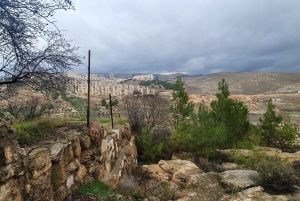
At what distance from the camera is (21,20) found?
4.41 m

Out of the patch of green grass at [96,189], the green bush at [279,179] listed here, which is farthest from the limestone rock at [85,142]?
the green bush at [279,179]

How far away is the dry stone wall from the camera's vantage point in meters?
3.44

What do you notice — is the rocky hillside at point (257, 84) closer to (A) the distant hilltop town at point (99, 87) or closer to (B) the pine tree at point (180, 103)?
(A) the distant hilltop town at point (99, 87)

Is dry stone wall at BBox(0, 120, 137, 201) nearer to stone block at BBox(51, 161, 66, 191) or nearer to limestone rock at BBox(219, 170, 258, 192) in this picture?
stone block at BBox(51, 161, 66, 191)

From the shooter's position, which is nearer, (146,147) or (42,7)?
(42,7)

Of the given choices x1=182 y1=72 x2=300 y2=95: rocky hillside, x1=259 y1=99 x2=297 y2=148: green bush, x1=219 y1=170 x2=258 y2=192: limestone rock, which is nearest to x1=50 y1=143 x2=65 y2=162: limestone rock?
x1=219 y1=170 x2=258 y2=192: limestone rock

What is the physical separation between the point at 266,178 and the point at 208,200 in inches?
74.2

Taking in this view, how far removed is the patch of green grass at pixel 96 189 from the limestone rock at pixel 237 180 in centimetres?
368

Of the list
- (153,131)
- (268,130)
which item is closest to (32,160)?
(153,131)

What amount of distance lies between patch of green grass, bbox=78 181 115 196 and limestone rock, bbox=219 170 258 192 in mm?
3677

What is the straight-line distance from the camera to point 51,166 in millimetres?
4809

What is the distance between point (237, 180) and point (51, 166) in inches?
228

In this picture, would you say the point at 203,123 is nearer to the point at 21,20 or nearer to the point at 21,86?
the point at 21,86

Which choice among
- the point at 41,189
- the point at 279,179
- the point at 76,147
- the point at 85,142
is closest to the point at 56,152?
the point at 41,189
